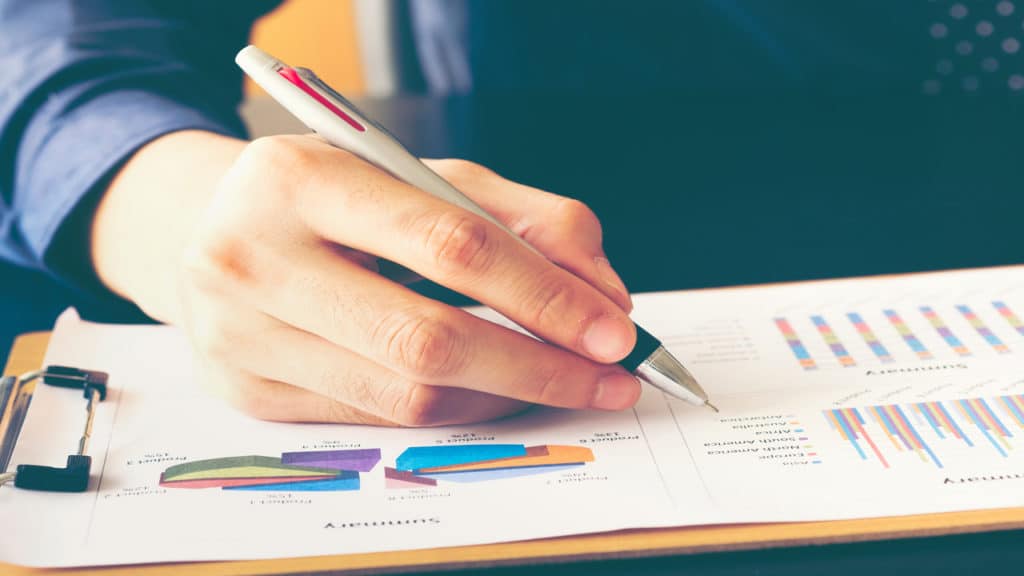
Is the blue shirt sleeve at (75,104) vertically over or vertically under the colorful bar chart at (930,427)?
over

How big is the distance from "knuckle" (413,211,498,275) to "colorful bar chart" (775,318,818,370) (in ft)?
0.66

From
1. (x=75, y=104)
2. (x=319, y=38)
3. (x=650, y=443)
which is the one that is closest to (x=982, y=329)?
(x=650, y=443)

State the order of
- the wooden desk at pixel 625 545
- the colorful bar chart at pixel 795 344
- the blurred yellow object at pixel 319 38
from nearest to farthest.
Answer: the wooden desk at pixel 625 545 → the colorful bar chart at pixel 795 344 → the blurred yellow object at pixel 319 38

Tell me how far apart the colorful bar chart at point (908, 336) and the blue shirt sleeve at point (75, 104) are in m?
0.44

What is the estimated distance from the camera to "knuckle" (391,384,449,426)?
435 millimetres

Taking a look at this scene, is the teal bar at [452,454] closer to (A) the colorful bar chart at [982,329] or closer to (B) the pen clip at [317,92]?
(B) the pen clip at [317,92]

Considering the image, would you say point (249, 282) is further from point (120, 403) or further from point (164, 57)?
point (164, 57)

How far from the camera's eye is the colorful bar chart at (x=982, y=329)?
511 mm

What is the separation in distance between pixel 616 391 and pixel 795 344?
5.4 inches

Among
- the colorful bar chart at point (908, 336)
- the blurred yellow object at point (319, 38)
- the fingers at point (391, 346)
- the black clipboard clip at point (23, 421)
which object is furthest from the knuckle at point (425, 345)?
the blurred yellow object at point (319, 38)

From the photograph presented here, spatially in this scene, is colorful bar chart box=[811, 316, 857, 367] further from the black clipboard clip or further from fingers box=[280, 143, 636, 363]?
the black clipboard clip

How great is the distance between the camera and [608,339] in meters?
0.43

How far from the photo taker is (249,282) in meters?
0.43

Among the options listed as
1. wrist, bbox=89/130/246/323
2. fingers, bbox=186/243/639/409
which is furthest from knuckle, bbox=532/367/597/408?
wrist, bbox=89/130/246/323
